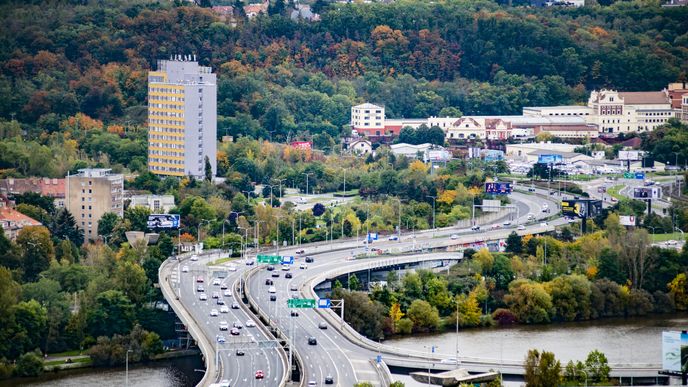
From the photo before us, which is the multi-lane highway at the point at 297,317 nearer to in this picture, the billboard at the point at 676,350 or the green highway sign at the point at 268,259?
the green highway sign at the point at 268,259

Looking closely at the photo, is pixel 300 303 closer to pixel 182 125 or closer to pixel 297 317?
pixel 297 317

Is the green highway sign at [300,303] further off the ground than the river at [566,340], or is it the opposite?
the green highway sign at [300,303]

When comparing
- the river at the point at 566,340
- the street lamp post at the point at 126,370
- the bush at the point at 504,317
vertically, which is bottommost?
the street lamp post at the point at 126,370

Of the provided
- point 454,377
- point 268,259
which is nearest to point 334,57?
point 268,259

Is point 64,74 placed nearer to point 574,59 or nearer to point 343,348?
point 574,59

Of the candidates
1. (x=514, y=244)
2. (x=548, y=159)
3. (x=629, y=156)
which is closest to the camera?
(x=514, y=244)

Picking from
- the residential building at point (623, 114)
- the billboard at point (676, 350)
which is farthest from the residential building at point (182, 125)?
the billboard at point (676, 350)
